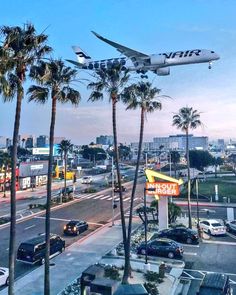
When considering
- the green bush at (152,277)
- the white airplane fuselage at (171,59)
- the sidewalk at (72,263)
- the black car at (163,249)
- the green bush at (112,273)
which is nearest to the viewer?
the sidewalk at (72,263)

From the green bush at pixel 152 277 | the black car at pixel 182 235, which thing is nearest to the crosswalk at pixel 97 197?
the black car at pixel 182 235

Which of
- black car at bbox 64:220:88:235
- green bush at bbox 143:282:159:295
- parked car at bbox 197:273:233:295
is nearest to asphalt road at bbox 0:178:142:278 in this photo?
black car at bbox 64:220:88:235

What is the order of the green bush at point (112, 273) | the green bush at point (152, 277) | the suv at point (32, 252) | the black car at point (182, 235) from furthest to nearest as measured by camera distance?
the black car at point (182, 235) → the suv at point (32, 252) → the green bush at point (112, 273) → the green bush at point (152, 277)

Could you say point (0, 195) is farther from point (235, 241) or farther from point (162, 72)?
point (235, 241)

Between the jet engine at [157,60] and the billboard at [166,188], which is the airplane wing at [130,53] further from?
the billboard at [166,188]

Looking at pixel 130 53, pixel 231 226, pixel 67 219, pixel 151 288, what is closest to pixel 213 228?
pixel 231 226

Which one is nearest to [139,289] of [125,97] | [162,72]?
[125,97]

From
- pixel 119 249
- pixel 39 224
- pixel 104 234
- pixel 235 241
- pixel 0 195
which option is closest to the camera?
pixel 119 249
